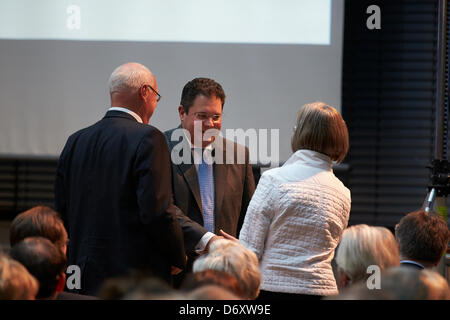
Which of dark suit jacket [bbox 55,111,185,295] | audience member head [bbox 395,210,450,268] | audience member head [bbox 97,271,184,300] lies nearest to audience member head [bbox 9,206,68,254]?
dark suit jacket [bbox 55,111,185,295]

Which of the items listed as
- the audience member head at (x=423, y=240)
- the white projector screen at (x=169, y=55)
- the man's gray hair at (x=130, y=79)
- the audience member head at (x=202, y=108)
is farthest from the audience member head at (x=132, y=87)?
the white projector screen at (x=169, y=55)

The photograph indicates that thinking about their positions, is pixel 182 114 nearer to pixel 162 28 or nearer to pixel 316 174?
pixel 316 174

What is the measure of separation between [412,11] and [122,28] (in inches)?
99.7

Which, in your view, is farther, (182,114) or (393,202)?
(393,202)

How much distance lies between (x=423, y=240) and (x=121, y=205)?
106cm

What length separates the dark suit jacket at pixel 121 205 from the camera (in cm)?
217

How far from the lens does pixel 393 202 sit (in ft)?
17.2

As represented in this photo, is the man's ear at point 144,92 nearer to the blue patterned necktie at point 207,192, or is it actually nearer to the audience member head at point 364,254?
the blue patterned necktie at point 207,192

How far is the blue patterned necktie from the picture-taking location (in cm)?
254

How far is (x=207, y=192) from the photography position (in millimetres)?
2553

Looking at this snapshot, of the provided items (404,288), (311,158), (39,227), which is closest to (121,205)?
(39,227)

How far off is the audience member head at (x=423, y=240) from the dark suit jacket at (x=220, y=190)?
76cm

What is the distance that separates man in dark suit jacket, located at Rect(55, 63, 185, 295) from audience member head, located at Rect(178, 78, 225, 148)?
312 millimetres
